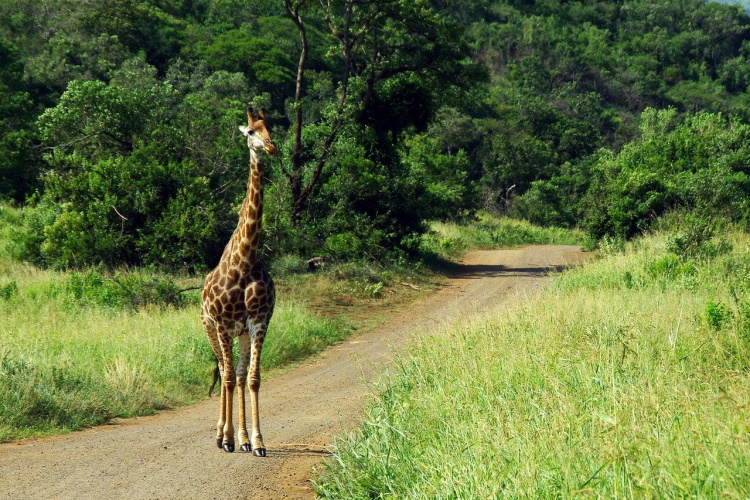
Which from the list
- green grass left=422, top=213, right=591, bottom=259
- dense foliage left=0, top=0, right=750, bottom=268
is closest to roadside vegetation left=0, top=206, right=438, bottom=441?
dense foliage left=0, top=0, right=750, bottom=268

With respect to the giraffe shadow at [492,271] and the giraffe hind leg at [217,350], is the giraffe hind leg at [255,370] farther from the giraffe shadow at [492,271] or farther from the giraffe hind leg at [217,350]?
the giraffe shadow at [492,271]

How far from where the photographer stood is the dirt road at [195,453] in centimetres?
660

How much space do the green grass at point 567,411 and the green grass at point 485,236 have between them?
57.1 feet

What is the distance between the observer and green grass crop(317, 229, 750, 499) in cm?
423

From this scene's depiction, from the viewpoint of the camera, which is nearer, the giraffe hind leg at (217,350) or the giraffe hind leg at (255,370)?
the giraffe hind leg at (255,370)

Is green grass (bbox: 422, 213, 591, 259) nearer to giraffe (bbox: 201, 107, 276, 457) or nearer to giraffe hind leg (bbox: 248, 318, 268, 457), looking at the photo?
giraffe (bbox: 201, 107, 276, 457)

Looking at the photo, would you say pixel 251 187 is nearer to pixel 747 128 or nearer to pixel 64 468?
pixel 64 468

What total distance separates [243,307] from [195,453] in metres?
1.40

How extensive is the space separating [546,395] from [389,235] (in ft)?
56.1

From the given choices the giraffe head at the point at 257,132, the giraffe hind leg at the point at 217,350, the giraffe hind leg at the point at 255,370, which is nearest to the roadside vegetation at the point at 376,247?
the giraffe hind leg at the point at 255,370

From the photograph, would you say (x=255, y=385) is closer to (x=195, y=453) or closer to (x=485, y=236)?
(x=195, y=453)

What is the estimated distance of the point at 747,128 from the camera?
34812mm

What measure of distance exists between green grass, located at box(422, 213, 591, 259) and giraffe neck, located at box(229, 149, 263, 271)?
18.5 m

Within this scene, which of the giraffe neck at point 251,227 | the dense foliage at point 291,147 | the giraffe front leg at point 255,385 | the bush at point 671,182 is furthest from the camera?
the bush at point 671,182
